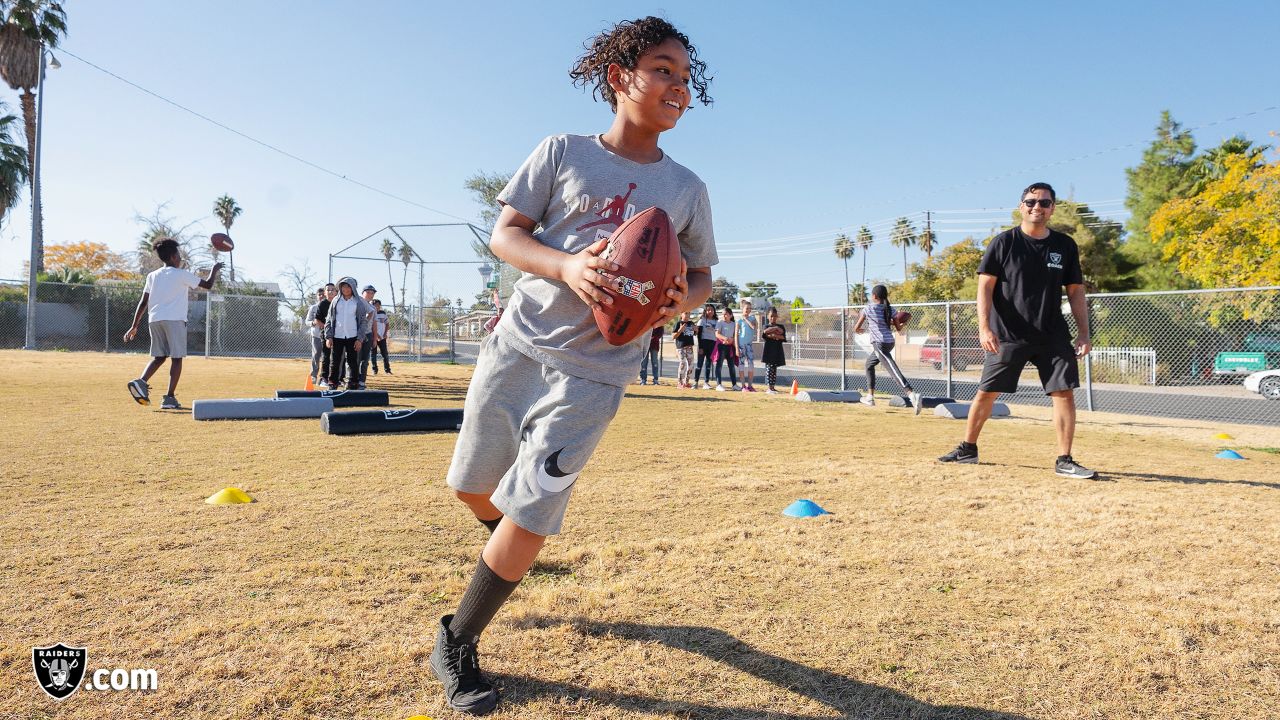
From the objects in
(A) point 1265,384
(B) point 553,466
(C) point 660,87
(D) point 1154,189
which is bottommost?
(A) point 1265,384

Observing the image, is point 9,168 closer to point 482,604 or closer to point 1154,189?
point 482,604

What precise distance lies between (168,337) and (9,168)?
32.8 metres

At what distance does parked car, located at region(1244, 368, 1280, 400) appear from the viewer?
1525 centimetres

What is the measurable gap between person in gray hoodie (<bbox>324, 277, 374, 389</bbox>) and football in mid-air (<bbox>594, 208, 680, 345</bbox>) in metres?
10.7

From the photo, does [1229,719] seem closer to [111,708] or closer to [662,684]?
[662,684]

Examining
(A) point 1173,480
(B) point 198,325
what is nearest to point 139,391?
(A) point 1173,480

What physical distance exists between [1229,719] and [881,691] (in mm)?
896

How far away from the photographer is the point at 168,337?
29.4 ft

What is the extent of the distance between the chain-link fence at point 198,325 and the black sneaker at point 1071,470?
73.6 feet

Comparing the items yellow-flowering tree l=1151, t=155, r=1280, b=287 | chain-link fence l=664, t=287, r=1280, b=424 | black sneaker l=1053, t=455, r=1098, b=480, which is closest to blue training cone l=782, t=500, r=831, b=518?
black sneaker l=1053, t=455, r=1098, b=480

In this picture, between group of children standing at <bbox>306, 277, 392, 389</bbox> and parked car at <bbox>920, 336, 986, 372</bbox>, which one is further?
parked car at <bbox>920, 336, 986, 372</bbox>

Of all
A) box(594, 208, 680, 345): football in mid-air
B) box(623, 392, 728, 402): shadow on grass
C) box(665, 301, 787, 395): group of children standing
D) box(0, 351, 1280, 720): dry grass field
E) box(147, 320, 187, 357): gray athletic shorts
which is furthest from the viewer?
box(665, 301, 787, 395): group of children standing

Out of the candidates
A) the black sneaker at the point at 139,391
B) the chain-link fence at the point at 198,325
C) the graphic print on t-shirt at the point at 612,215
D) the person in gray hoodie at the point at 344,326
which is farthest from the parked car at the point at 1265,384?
the chain-link fence at the point at 198,325

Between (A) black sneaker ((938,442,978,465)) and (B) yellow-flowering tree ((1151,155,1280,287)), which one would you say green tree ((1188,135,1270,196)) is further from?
(A) black sneaker ((938,442,978,465))
